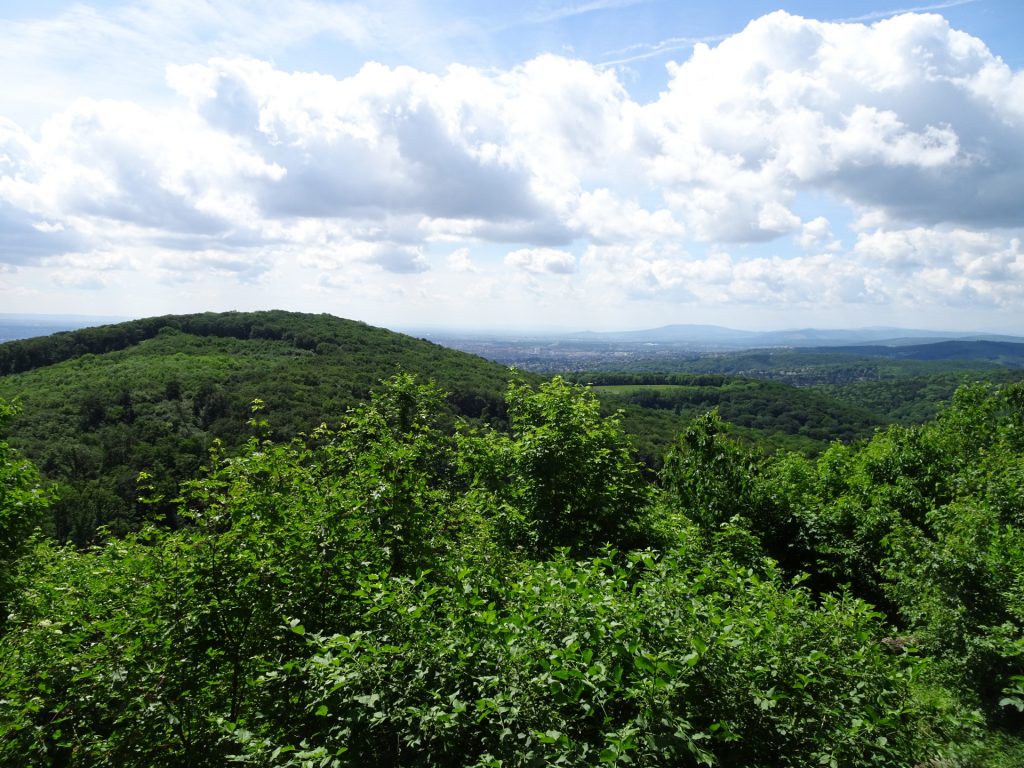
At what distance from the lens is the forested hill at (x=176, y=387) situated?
70562 mm

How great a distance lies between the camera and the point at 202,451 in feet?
238

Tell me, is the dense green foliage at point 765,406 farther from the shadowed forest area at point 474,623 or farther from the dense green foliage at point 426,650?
the dense green foliage at point 426,650

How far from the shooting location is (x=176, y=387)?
95000mm

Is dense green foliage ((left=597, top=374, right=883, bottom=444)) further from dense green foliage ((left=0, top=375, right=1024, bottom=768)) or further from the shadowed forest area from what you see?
dense green foliage ((left=0, top=375, right=1024, bottom=768))

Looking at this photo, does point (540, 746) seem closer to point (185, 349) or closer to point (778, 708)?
point (778, 708)

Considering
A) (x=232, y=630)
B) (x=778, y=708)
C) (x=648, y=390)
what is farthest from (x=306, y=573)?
(x=648, y=390)

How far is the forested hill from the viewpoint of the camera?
7056 cm

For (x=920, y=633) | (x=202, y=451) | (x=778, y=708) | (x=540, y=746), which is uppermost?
(x=540, y=746)

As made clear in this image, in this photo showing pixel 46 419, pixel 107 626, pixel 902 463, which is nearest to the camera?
pixel 107 626

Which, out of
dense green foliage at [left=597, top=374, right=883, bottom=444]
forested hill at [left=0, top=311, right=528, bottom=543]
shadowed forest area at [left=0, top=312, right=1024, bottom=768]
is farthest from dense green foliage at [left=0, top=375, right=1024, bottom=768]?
dense green foliage at [left=597, top=374, right=883, bottom=444]

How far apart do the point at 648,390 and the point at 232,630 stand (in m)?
163

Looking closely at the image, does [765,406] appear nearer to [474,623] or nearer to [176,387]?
Result: [176,387]

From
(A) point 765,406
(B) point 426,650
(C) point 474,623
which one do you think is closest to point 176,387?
(C) point 474,623

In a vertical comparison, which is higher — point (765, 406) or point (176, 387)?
point (176, 387)
